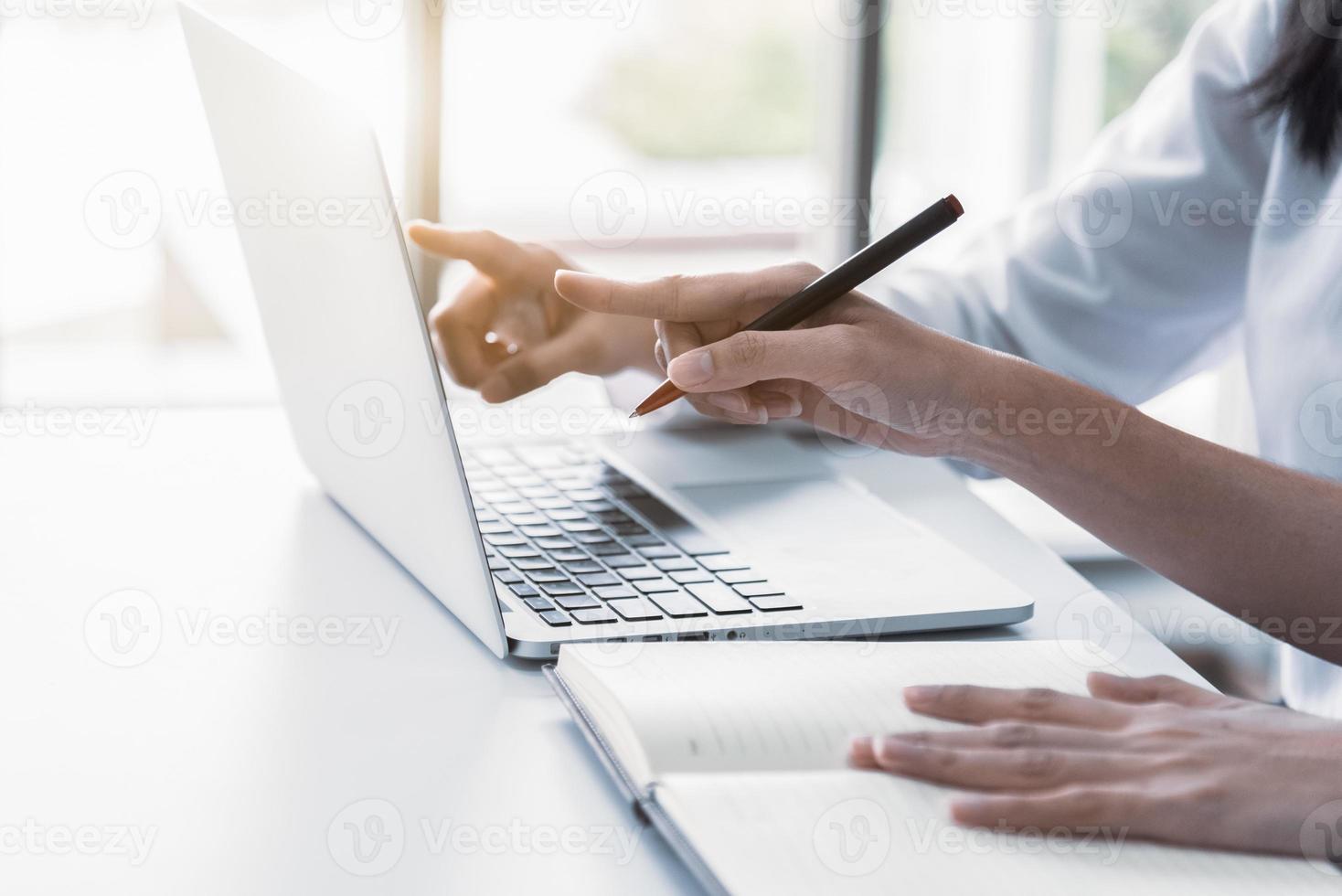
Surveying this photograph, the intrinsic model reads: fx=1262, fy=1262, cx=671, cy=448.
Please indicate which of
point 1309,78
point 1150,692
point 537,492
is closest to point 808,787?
point 1150,692

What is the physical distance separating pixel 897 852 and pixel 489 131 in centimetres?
205

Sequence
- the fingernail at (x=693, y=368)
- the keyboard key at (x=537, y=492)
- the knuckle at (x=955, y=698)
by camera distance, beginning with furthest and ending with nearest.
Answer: the keyboard key at (x=537, y=492)
the fingernail at (x=693, y=368)
the knuckle at (x=955, y=698)

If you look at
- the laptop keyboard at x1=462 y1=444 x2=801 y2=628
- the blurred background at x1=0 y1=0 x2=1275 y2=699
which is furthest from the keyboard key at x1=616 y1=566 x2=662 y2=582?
the blurred background at x1=0 y1=0 x2=1275 y2=699

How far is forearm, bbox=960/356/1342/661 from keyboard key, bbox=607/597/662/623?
217mm

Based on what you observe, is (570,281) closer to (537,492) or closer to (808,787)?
(537,492)

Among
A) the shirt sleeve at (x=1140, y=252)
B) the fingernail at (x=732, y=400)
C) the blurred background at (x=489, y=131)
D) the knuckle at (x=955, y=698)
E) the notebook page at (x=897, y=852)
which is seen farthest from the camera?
the blurred background at (x=489, y=131)

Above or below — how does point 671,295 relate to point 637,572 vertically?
above

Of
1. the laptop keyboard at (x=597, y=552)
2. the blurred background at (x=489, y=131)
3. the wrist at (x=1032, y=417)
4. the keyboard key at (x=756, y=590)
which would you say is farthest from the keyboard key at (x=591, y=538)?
the blurred background at (x=489, y=131)

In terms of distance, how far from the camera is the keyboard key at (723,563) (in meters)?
0.72

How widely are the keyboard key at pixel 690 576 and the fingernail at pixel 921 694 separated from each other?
0.19 metres

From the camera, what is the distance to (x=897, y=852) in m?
0.43

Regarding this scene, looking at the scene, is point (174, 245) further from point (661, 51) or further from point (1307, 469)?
point (1307, 469)

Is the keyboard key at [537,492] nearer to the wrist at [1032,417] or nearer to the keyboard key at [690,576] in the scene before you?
the keyboard key at [690,576]

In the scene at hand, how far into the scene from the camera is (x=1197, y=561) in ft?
2.42
